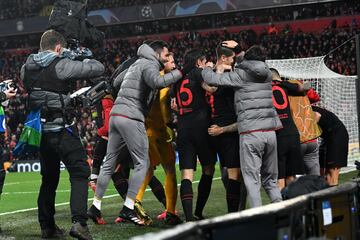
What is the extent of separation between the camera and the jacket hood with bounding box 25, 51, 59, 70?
6898 mm

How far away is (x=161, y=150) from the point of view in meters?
8.45

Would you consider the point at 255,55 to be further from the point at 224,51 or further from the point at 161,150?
the point at 161,150

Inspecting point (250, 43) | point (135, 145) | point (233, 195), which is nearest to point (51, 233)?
point (135, 145)

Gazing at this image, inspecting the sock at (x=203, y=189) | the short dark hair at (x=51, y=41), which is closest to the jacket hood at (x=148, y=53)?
the short dark hair at (x=51, y=41)

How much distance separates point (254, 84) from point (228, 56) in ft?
2.14

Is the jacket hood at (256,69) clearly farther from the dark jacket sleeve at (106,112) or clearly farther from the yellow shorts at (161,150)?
the dark jacket sleeve at (106,112)

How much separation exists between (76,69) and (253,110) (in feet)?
5.74

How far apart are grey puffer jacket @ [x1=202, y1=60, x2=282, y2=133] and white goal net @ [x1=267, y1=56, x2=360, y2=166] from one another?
8.06m

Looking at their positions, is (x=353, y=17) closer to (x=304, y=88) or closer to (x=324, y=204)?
(x=304, y=88)

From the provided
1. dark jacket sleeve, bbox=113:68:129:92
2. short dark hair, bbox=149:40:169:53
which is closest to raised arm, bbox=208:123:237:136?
short dark hair, bbox=149:40:169:53

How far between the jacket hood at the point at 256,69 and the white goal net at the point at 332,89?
807 centimetres

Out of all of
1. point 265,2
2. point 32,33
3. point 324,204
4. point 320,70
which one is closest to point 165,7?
point 265,2

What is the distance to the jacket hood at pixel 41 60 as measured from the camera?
690cm

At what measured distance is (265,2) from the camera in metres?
32.0
